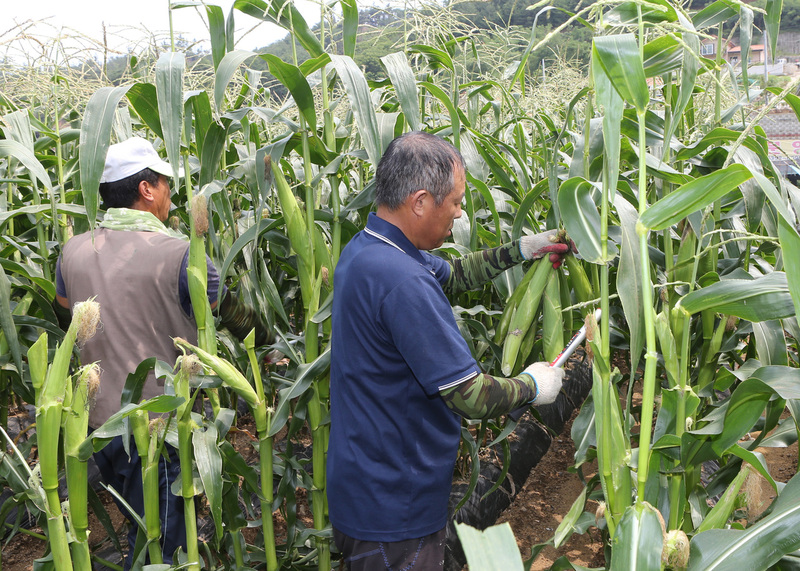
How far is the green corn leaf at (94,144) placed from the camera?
1.42 m

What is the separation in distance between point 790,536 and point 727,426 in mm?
325

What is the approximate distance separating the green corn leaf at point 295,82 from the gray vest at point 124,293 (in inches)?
25.1

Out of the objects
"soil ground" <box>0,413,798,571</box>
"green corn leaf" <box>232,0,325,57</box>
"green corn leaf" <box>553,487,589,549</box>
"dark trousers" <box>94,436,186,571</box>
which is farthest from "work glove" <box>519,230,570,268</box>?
"dark trousers" <box>94,436,186,571</box>

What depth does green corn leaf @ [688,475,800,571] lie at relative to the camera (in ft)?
3.60

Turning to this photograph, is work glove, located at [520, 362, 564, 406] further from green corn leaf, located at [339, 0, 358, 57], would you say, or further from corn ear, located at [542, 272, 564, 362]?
green corn leaf, located at [339, 0, 358, 57]

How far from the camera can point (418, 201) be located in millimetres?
1782

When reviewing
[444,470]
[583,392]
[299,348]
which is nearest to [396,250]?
[444,470]

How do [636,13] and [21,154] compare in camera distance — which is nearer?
[636,13]

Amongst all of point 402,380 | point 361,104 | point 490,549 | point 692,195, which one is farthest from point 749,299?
point 361,104

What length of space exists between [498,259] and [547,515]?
5.10 ft

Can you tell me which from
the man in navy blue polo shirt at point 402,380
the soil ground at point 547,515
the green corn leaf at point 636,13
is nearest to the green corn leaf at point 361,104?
the man in navy blue polo shirt at point 402,380

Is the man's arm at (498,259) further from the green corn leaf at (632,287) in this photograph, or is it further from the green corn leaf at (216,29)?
the green corn leaf at (216,29)

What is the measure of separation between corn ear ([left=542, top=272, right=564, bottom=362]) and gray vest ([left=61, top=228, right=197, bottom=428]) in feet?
3.97

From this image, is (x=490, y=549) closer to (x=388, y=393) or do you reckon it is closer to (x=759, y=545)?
(x=759, y=545)
